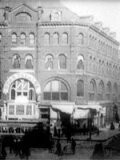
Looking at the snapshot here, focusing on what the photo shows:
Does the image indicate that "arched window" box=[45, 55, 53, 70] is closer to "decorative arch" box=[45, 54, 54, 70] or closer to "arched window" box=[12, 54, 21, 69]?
"decorative arch" box=[45, 54, 54, 70]

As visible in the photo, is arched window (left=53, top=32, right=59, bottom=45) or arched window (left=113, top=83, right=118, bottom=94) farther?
arched window (left=113, top=83, right=118, bottom=94)

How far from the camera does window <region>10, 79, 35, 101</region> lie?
81.9 ft

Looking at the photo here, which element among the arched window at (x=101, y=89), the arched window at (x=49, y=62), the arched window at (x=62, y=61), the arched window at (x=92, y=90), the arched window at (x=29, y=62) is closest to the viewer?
the arched window at (x=29, y=62)

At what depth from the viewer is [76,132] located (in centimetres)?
2039

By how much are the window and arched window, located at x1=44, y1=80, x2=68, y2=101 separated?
3.74 ft

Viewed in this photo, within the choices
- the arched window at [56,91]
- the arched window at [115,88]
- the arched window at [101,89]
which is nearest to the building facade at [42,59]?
the arched window at [56,91]

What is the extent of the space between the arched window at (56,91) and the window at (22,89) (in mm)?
1139

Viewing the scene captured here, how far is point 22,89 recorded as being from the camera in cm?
2497

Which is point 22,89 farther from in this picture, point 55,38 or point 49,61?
point 55,38

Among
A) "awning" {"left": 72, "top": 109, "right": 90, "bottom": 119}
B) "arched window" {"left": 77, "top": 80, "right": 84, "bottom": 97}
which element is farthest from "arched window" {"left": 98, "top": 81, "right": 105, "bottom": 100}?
"awning" {"left": 72, "top": 109, "right": 90, "bottom": 119}

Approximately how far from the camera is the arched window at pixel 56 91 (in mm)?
25594

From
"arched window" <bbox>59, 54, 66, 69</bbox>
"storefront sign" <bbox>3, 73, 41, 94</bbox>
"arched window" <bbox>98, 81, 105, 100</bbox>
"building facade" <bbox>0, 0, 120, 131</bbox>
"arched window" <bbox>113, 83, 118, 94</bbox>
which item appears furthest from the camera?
"arched window" <bbox>113, 83, 118, 94</bbox>

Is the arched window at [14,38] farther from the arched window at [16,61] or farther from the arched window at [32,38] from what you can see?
the arched window at [32,38]

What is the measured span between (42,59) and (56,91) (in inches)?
110
